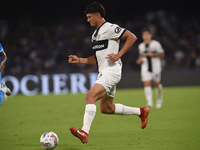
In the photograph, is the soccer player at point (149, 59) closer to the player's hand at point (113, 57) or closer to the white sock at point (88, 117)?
the player's hand at point (113, 57)

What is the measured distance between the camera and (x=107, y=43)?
470cm

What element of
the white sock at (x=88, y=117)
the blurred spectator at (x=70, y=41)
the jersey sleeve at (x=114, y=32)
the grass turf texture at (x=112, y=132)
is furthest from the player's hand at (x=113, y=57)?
the blurred spectator at (x=70, y=41)

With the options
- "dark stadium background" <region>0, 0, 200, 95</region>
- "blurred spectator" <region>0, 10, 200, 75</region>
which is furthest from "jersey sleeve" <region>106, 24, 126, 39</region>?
"blurred spectator" <region>0, 10, 200, 75</region>

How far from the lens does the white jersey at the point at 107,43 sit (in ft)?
15.3

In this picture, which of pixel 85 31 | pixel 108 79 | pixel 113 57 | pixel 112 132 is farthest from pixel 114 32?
pixel 85 31

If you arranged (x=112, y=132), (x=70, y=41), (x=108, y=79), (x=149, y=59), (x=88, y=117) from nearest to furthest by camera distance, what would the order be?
(x=88, y=117), (x=108, y=79), (x=112, y=132), (x=149, y=59), (x=70, y=41)

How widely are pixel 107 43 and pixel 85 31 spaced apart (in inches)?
648

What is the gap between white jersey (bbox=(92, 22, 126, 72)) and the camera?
4.67 meters

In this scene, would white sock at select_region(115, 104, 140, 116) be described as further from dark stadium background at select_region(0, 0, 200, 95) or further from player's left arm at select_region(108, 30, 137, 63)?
dark stadium background at select_region(0, 0, 200, 95)

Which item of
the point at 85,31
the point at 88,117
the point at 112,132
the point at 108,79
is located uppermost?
the point at 85,31

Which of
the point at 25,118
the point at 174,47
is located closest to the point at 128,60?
the point at 174,47

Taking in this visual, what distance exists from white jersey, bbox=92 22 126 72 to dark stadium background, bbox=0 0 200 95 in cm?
1066

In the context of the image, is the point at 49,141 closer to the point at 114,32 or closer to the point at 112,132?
the point at 112,132

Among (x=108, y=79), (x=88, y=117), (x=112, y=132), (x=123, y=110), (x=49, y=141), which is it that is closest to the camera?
(x=49, y=141)
